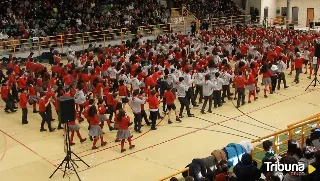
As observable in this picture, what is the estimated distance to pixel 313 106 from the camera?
1972cm

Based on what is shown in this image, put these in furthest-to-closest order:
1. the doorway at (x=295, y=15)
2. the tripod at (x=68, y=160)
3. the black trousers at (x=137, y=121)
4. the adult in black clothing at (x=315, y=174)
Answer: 1. the doorway at (x=295, y=15)
2. the black trousers at (x=137, y=121)
3. the tripod at (x=68, y=160)
4. the adult in black clothing at (x=315, y=174)

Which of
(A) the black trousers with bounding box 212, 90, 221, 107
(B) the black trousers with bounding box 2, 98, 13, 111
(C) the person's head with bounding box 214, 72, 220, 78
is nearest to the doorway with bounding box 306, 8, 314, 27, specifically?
(A) the black trousers with bounding box 212, 90, 221, 107

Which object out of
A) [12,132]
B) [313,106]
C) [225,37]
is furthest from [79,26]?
[313,106]

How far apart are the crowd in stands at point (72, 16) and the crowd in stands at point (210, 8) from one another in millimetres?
2951

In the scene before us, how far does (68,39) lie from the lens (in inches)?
1281

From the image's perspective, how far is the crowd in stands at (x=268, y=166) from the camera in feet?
26.0

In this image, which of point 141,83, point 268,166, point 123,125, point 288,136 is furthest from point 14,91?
point 268,166

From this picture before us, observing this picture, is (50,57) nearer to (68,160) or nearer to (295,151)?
(68,160)

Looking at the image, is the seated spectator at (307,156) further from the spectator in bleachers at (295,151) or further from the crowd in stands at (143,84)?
the crowd in stands at (143,84)

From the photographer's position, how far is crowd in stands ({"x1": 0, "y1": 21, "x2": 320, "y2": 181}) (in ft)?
54.5

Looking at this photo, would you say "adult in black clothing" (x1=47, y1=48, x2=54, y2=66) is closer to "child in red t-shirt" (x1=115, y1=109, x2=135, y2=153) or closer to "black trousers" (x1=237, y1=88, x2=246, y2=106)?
"black trousers" (x1=237, y1=88, x2=246, y2=106)

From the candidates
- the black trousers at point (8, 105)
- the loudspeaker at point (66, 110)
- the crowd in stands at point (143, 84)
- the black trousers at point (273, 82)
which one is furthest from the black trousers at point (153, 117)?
the black trousers at point (273, 82)

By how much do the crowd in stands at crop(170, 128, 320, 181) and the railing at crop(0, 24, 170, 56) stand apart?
2239 centimetres

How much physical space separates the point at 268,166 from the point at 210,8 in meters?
36.0
